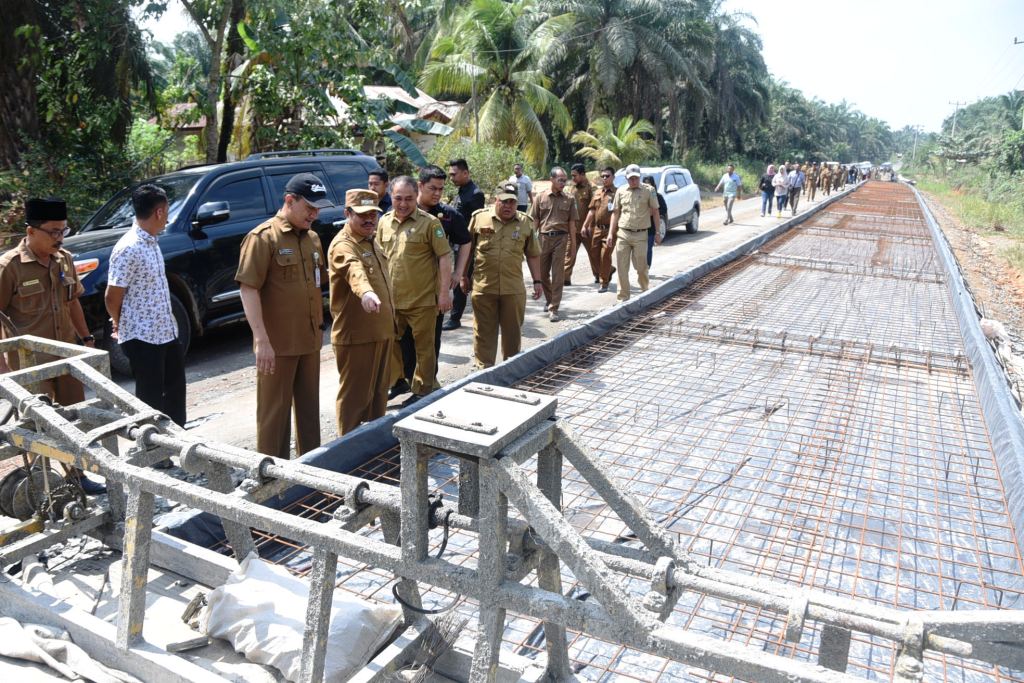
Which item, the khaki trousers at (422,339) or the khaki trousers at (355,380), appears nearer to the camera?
the khaki trousers at (355,380)

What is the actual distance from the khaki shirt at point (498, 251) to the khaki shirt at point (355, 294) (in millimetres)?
1569

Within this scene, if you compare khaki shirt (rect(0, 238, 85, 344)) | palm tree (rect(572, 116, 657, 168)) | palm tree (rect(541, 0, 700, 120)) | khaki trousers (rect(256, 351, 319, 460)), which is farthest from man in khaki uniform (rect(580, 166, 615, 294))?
palm tree (rect(541, 0, 700, 120))

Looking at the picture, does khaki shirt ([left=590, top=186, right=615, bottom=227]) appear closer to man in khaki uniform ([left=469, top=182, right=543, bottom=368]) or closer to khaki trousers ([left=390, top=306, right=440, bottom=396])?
man in khaki uniform ([left=469, top=182, right=543, bottom=368])

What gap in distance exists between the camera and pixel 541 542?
6.75 ft

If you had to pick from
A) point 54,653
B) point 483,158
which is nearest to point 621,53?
point 483,158

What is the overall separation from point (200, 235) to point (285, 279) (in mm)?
3041

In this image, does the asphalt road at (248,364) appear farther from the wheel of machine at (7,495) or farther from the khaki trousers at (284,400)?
the wheel of machine at (7,495)

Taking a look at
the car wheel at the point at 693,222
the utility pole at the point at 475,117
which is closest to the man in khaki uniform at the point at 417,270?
the car wheel at the point at 693,222

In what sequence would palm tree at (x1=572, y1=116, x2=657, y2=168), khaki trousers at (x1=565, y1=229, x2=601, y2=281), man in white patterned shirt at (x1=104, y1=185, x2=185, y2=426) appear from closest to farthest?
1. man in white patterned shirt at (x1=104, y1=185, x2=185, y2=426)
2. khaki trousers at (x1=565, y1=229, x2=601, y2=281)
3. palm tree at (x1=572, y1=116, x2=657, y2=168)

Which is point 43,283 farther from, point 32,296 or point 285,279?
point 285,279

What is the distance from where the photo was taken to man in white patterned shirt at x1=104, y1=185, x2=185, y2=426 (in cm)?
425

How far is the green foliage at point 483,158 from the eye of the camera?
59.6 ft

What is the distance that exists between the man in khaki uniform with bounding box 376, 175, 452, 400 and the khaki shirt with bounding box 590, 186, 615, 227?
5.20m

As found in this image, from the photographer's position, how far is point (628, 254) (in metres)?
9.28
